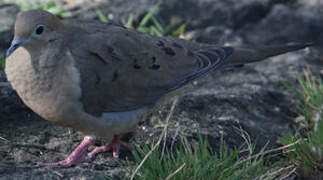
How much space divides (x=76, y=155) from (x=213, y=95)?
1.43m

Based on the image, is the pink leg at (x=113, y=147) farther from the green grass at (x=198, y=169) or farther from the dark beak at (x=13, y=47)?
the dark beak at (x=13, y=47)

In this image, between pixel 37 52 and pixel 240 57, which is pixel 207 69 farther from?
pixel 37 52

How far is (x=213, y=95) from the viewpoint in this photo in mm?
4551

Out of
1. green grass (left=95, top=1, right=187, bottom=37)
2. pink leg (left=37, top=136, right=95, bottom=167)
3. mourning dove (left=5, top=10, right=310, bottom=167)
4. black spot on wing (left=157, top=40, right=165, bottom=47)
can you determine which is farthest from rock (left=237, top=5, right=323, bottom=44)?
pink leg (left=37, top=136, right=95, bottom=167)

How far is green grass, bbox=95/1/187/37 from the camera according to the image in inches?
210

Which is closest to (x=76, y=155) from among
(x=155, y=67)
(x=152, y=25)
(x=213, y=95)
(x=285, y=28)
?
(x=155, y=67)

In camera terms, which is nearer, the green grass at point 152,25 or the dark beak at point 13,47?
the dark beak at point 13,47

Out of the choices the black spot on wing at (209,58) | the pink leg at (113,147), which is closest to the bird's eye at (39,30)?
the pink leg at (113,147)

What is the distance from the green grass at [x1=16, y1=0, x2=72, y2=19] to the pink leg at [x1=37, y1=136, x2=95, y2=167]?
1920mm

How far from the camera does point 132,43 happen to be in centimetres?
375

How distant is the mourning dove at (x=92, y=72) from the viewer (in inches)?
132

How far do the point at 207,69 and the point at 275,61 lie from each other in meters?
1.53

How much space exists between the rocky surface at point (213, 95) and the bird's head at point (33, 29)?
0.75m

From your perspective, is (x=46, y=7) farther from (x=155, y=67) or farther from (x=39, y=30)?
(x=39, y=30)
